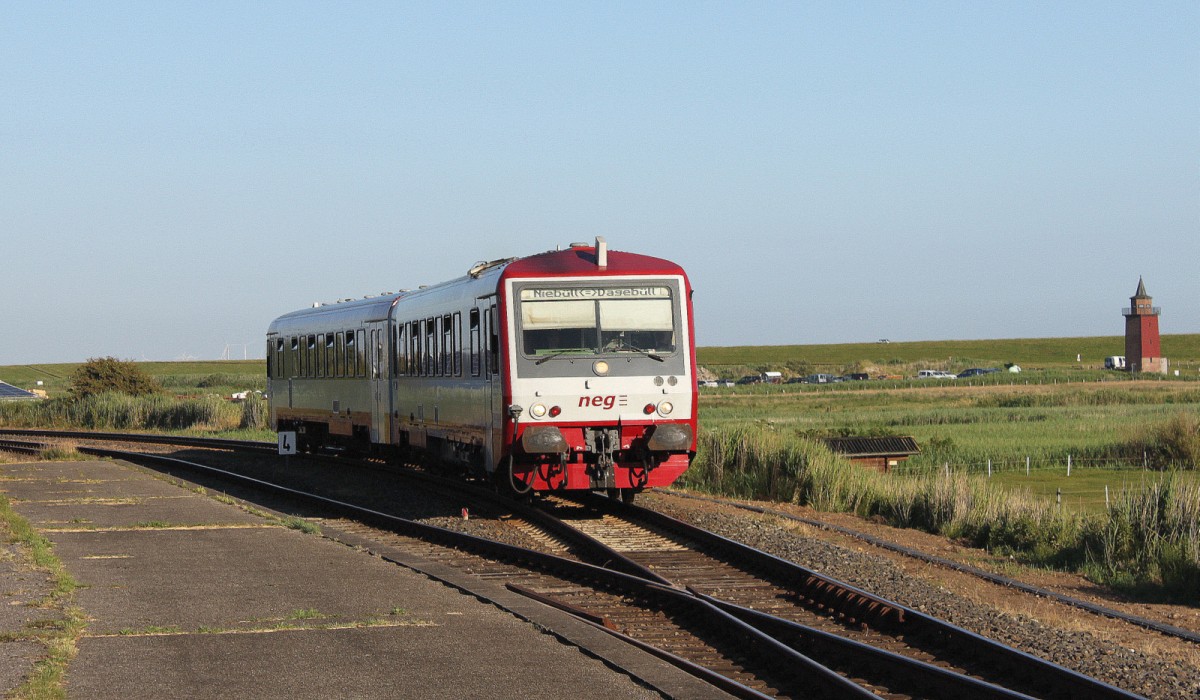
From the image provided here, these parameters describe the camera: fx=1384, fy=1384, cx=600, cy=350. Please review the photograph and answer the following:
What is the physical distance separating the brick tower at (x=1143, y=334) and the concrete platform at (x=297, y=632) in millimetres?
142292

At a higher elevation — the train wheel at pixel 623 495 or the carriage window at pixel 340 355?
the carriage window at pixel 340 355

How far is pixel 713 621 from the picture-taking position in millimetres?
10469

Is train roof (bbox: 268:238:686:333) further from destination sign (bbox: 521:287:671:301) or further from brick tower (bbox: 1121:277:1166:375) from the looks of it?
→ brick tower (bbox: 1121:277:1166:375)

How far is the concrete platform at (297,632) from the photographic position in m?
8.05

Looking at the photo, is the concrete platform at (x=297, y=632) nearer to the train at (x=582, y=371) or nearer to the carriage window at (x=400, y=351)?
the train at (x=582, y=371)

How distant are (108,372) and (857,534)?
2010 inches

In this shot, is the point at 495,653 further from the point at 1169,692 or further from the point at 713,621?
the point at 1169,692

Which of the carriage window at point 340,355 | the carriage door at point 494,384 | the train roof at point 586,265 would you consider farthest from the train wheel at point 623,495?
the carriage window at point 340,355

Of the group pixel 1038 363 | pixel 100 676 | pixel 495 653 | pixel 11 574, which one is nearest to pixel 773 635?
pixel 495 653

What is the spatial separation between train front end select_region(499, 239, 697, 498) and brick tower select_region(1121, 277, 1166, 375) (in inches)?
5406

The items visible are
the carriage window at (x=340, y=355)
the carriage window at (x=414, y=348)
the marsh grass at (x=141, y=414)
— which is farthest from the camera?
the marsh grass at (x=141, y=414)

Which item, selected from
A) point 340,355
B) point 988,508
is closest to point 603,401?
point 988,508

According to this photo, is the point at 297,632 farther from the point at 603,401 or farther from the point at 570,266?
the point at 570,266

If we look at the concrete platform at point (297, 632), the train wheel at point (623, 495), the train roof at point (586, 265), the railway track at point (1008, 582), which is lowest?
the railway track at point (1008, 582)
